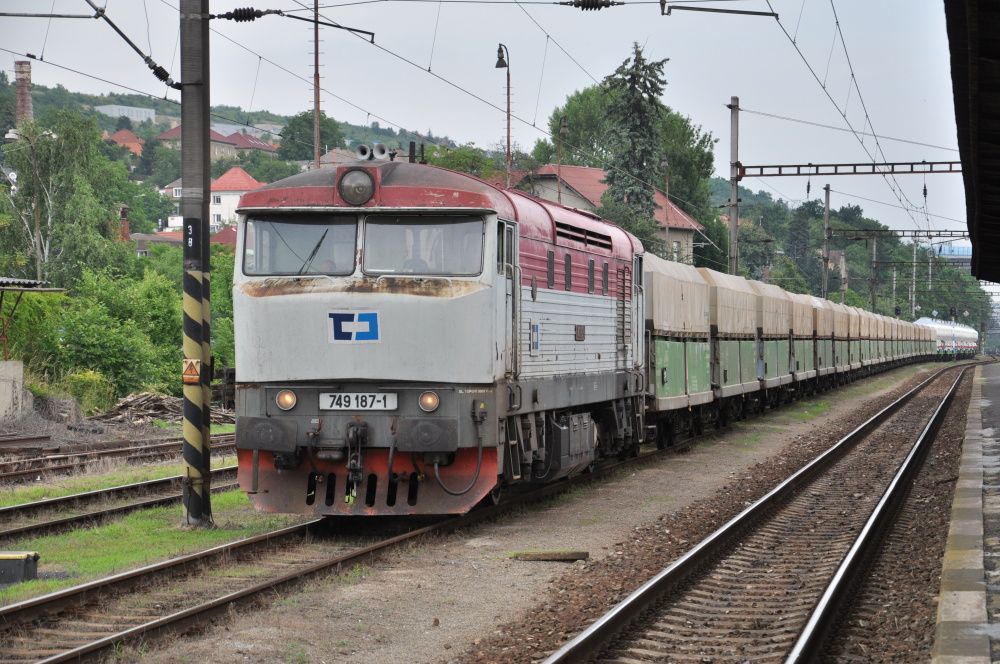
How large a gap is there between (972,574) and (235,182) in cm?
16670

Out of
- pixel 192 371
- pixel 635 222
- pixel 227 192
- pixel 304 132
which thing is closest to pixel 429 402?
pixel 192 371

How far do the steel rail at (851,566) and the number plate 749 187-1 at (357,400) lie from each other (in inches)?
172

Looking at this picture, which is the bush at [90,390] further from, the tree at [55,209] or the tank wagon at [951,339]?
the tank wagon at [951,339]

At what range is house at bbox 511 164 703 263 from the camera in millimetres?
75812

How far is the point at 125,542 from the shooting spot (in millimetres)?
12234

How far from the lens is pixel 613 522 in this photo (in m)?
13.9

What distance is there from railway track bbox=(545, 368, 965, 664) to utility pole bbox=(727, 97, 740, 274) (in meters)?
18.8

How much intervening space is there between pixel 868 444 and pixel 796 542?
41.9ft

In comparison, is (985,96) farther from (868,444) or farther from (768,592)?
(868,444)

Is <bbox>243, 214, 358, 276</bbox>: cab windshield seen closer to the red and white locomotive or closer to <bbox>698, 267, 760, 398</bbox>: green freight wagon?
the red and white locomotive

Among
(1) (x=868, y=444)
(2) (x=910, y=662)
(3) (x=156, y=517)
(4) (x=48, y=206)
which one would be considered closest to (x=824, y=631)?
(2) (x=910, y=662)

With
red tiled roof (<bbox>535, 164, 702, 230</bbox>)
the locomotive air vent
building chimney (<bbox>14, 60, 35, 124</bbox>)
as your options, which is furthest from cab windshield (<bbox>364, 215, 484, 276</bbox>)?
red tiled roof (<bbox>535, 164, 702, 230</bbox>)

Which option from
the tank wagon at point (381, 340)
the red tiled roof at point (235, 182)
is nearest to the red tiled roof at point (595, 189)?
the tank wagon at point (381, 340)

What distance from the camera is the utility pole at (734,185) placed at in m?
36.8
